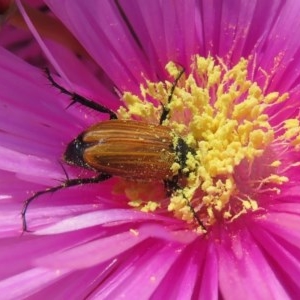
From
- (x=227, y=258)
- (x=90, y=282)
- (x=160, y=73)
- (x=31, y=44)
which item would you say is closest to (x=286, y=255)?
(x=227, y=258)

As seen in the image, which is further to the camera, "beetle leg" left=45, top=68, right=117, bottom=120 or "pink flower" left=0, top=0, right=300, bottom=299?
"beetle leg" left=45, top=68, right=117, bottom=120

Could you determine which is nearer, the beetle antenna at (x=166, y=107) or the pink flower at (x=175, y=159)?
the pink flower at (x=175, y=159)

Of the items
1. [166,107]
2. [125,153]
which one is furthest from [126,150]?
[166,107]

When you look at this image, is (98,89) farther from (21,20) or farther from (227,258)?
(227,258)

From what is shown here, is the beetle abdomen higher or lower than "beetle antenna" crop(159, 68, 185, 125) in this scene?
lower

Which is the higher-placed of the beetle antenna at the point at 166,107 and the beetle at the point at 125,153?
the beetle antenna at the point at 166,107
